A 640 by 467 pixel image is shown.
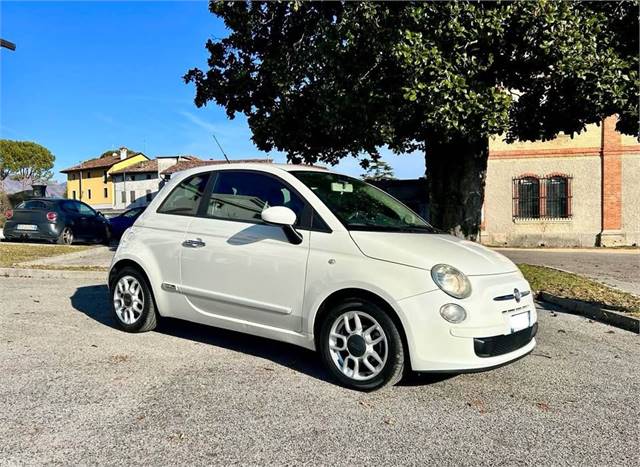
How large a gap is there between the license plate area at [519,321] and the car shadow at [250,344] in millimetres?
702

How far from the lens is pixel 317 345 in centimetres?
398

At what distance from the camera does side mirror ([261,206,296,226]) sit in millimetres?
3931

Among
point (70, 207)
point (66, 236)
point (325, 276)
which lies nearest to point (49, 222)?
point (66, 236)

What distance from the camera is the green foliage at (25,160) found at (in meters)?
64.8

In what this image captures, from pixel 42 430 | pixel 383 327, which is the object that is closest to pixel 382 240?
pixel 383 327

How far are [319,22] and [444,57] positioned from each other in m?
2.62

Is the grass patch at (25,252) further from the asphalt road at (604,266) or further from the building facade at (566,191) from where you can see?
the building facade at (566,191)

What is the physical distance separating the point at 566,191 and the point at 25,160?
224 ft

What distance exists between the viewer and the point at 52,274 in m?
9.02

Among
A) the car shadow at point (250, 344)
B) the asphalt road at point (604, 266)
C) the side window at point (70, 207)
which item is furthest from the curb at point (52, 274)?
the asphalt road at point (604, 266)

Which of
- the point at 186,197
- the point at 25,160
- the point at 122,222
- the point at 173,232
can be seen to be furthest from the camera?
the point at 25,160

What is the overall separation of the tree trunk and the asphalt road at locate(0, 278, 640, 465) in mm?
5216

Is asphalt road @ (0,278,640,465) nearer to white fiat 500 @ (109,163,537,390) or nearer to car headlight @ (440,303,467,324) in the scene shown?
white fiat 500 @ (109,163,537,390)

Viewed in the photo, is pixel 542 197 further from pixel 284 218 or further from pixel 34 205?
pixel 284 218
